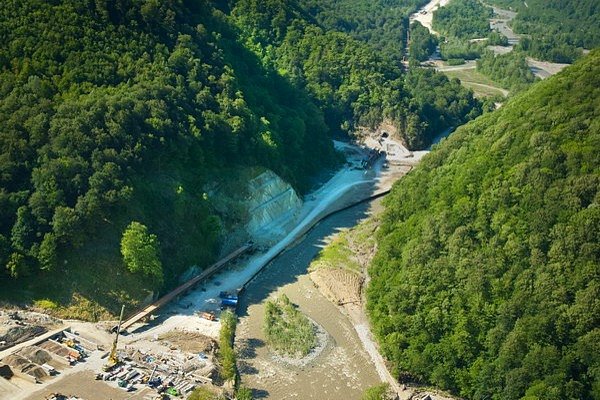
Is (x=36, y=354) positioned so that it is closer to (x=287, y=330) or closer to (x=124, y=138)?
(x=287, y=330)

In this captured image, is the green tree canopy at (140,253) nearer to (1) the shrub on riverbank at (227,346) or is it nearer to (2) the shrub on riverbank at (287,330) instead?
(1) the shrub on riverbank at (227,346)

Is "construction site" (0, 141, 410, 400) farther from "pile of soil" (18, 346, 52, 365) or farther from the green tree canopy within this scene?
the green tree canopy

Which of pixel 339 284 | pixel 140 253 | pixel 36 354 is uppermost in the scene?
pixel 140 253

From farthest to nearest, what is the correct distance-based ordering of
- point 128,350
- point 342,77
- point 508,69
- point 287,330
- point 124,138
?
point 508,69, point 342,77, point 124,138, point 287,330, point 128,350

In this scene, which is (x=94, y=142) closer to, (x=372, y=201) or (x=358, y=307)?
(x=358, y=307)

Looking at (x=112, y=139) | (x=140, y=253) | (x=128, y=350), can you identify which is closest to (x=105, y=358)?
(x=128, y=350)

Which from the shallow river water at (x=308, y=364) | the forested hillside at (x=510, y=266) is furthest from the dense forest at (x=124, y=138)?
the forested hillside at (x=510, y=266)

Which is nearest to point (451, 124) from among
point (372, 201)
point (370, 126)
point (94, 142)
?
point (370, 126)
